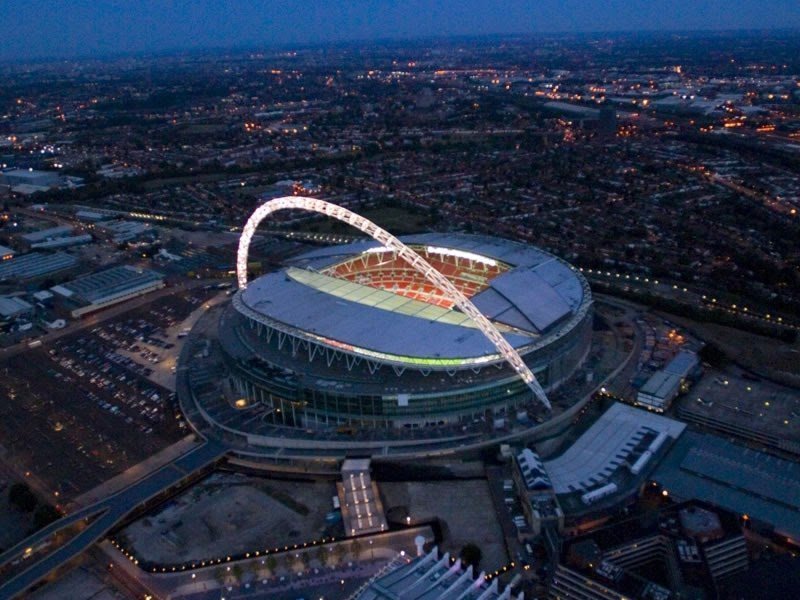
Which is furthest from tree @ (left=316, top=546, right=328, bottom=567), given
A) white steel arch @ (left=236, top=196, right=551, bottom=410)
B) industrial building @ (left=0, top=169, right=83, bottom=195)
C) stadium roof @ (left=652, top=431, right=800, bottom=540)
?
industrial building @ (left=0, top=169, right=83, bottom=195)

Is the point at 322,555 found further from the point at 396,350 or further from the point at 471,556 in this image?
the point at 396,350

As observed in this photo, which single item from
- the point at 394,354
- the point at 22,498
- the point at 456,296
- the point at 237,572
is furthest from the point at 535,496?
the point at 22,498

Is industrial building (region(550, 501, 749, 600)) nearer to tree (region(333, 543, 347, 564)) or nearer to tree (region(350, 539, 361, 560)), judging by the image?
tree (region(350, 539, 361, 560))

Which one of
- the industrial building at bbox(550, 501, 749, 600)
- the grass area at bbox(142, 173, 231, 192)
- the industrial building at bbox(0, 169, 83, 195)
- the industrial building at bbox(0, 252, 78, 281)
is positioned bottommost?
the grass area at bbox(142, 173, 231, 192)

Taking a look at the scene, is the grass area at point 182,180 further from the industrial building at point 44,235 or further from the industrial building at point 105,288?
the industrial building at point 105,288

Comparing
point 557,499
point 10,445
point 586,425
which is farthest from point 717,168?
point 10,445

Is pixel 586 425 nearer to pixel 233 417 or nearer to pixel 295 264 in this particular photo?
pixel 233 417

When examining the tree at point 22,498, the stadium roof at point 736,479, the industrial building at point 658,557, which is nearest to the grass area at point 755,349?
the stadium roof at point 736,479
